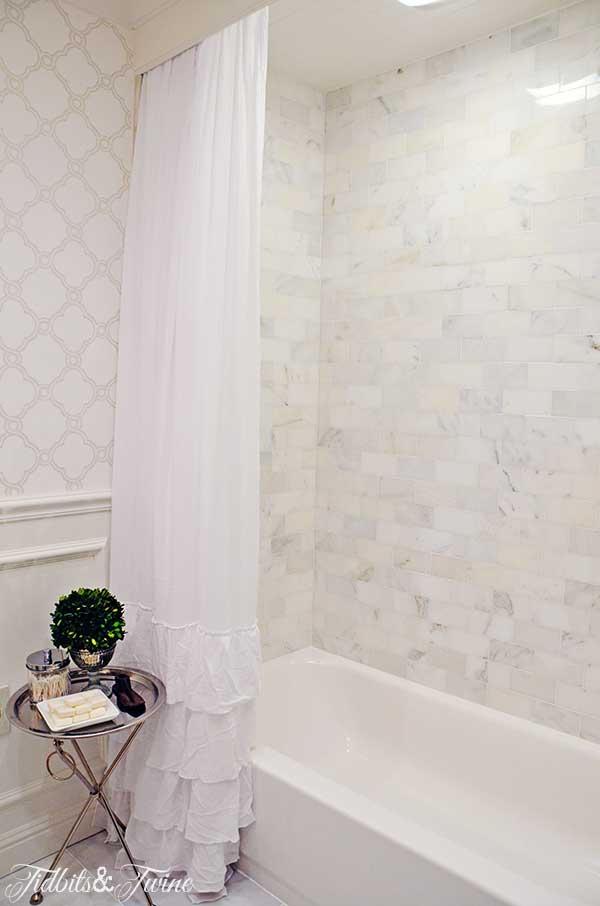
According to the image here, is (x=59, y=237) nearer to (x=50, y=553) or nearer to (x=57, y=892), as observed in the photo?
(x=50, y=553)

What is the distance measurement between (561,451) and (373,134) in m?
1.40

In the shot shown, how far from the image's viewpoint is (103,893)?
7.19 ft

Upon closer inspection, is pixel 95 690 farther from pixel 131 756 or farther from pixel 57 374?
pixel 57 374

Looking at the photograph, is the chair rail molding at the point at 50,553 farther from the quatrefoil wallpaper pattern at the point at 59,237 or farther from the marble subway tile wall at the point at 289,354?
the marble subway tile wall at the point at 289,354

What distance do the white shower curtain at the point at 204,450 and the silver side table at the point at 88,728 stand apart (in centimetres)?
→ 7

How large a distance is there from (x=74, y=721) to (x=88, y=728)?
0.04 m

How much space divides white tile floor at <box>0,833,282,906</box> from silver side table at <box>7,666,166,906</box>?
0.18 feet

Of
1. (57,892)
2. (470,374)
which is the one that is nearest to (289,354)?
(470,374)

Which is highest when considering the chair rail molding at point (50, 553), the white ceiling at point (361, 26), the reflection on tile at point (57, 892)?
the white ceiling at point (361, 26)

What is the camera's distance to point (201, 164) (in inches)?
85.3

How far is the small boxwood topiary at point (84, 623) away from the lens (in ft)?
6.95

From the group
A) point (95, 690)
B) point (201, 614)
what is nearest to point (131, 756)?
point (95, 690)

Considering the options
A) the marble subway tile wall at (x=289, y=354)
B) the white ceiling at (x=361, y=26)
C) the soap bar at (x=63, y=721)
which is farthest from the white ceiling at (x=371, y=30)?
the soap bar at (x=63, y=721)


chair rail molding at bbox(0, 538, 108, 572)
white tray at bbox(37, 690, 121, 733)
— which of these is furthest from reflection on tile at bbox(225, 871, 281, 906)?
chair rail molding at bbox(0, 538, 108, 572)
